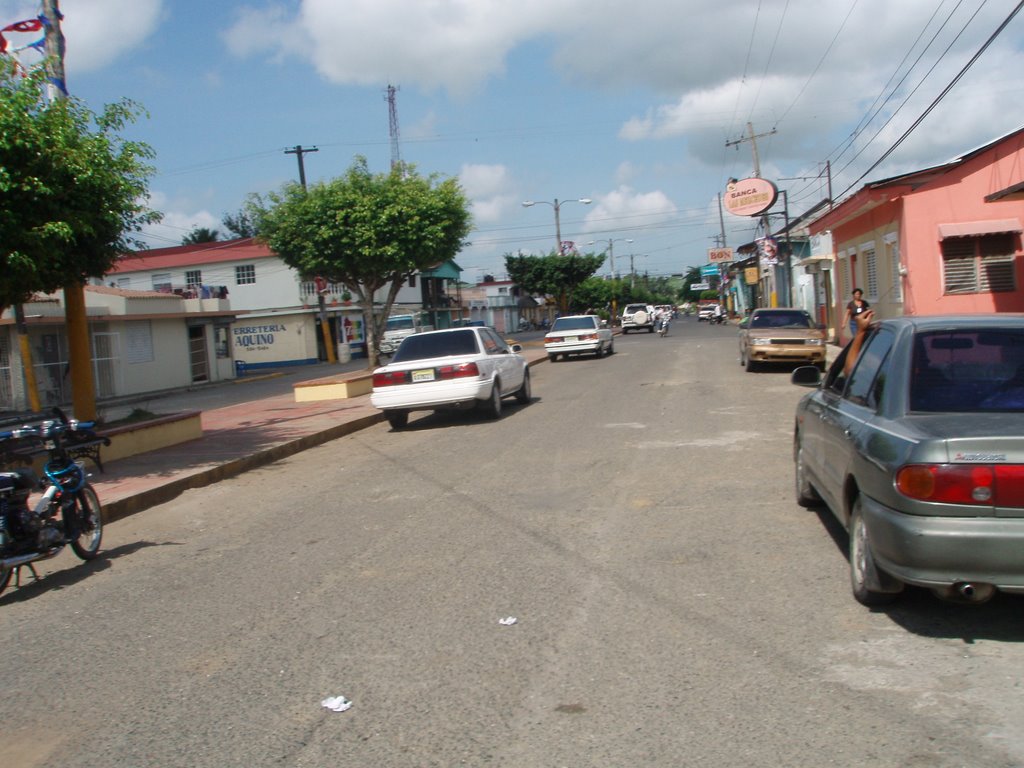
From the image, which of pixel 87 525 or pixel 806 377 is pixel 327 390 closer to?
pixel 87 525

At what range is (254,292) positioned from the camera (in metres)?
49.8

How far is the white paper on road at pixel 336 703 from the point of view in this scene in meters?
4.26

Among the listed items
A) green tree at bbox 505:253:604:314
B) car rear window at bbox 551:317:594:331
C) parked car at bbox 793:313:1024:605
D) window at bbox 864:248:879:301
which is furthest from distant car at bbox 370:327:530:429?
green tree at bbox 505:253:604:314

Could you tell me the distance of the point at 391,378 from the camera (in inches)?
587

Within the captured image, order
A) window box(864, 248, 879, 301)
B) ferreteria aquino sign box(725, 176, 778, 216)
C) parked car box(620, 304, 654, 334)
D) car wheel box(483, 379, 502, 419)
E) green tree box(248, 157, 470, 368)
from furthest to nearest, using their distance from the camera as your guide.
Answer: parked car box(620, 304, 654, 334)
ferreteria aquino sign box(725, 176, 778, 216)
green tree box(248, 157, 470, 368)
window box(864, 248, 879, 301)
car wheel box(483, 379, 502, 419)

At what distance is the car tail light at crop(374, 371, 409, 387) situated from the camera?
1487cm

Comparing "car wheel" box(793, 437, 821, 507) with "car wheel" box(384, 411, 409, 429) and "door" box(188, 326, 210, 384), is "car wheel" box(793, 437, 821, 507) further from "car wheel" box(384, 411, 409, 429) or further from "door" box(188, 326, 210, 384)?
"door" box(188, 326, 210, 384)

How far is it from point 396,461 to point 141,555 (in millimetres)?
4448

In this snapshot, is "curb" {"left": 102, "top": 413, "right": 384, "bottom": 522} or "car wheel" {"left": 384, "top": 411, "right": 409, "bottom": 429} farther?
"car wheel" {"left": 384, "top": 411, "right": 409, "bottom": 429}

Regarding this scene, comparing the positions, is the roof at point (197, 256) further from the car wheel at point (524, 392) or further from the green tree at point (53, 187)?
the green tree at point (53, 187)

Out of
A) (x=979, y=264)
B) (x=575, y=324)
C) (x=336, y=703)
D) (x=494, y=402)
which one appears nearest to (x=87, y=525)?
(x=336, y=703)

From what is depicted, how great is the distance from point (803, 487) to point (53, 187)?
326 inches

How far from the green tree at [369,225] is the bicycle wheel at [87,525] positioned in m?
21.4

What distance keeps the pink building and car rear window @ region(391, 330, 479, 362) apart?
10476 mm
